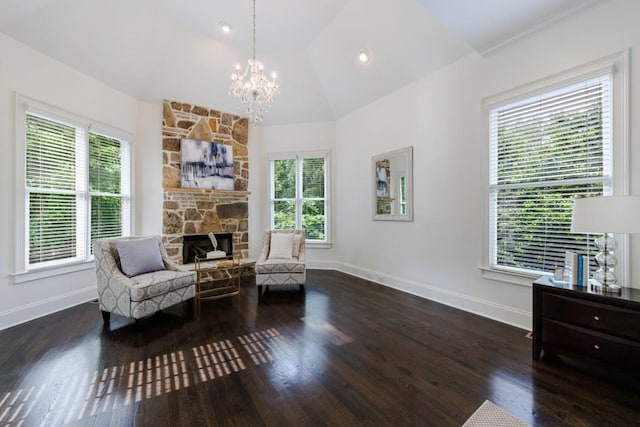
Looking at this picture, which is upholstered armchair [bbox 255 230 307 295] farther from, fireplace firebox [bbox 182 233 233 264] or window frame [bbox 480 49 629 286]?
window frame [bbox 480 49 629 286]

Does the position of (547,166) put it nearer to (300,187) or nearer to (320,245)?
(320,245)

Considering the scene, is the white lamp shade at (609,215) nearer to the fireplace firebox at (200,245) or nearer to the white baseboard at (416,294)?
the white baseboard at (416,294)

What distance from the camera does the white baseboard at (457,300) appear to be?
292 cm

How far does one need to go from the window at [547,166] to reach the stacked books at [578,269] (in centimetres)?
39

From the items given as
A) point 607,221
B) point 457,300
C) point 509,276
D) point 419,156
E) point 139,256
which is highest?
point 419,156

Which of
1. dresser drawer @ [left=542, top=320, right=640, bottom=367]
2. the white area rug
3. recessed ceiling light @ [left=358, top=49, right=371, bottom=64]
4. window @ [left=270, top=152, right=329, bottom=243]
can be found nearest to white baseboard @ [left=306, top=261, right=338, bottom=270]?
window @ [left=270, top=152, right=329, bottom=243]

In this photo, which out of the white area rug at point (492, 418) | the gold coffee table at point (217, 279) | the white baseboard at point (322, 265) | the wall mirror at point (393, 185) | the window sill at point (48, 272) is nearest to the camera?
the white area rug at point (492, 418)

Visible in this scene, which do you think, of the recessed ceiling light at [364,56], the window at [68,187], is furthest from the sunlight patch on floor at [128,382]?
the recessed ceiling light at [364,56]

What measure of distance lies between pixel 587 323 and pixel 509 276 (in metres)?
0.95

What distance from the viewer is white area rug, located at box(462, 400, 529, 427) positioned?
160cm

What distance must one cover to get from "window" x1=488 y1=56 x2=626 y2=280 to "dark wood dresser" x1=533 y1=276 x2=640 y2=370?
A: 0.62m

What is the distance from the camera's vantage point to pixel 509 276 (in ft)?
9.87

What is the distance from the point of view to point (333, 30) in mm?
4148

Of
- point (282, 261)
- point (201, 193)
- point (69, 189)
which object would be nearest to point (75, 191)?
point (69, 189)
